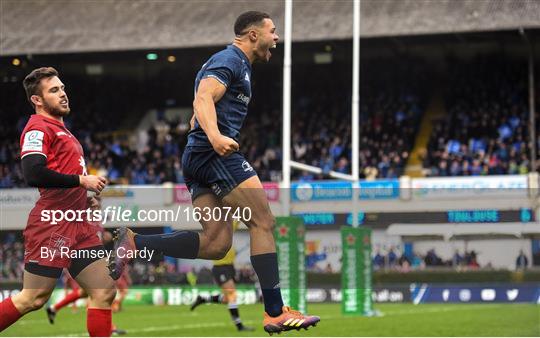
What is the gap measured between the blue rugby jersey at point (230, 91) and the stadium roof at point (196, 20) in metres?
21.9

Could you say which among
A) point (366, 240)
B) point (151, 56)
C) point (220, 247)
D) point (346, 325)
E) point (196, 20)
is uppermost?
point (196, 20)

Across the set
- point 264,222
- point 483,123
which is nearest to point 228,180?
point 264,222

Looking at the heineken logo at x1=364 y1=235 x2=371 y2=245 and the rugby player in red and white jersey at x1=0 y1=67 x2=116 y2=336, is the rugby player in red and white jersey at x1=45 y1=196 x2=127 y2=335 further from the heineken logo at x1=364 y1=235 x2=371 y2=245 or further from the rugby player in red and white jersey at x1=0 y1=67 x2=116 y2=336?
the heineken logo at x1=364 y1=235 x2=371 y2=245

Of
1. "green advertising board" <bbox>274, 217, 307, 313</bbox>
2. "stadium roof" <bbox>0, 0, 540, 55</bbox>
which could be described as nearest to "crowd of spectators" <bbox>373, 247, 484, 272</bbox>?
"stadium roof" <bbox>0, 0, 540, 55</bbox>

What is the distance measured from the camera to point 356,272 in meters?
22.0

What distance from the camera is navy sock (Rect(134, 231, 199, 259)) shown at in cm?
881

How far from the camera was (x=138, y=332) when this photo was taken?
18.1 meters

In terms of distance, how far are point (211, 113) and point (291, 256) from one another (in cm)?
1114

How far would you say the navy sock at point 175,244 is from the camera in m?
8.81

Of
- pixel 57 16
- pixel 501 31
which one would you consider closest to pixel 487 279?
pixel 501 31

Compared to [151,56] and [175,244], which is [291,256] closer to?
[175,244]

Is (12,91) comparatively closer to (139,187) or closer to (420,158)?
(139,187)

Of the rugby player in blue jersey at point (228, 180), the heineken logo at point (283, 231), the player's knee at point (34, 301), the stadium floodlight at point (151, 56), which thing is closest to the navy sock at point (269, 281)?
the rugby player in blue jersey at point (228, 180)

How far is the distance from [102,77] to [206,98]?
101 feet
